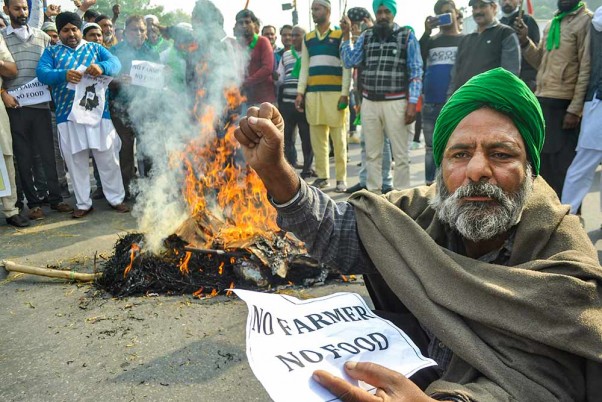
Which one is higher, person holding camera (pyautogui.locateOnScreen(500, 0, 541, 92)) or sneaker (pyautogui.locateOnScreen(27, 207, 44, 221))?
person holding camera (pyautogui.locateOnScreen(500, 0, 541, 92))

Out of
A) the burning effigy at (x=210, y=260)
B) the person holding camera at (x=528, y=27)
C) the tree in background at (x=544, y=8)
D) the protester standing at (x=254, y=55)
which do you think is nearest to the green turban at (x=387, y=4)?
the person holding camera at (x=528, y=27)

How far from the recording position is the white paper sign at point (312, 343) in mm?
1441

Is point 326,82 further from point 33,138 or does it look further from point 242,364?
point 242,364

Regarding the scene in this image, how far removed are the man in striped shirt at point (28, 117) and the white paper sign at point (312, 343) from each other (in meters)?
5.83

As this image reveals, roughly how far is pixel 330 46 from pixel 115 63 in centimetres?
319

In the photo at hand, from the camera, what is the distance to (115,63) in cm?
653

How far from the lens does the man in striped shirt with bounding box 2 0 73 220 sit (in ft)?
20.5

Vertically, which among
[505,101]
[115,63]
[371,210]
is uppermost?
[115,63]

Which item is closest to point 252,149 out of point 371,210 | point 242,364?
point 371,210

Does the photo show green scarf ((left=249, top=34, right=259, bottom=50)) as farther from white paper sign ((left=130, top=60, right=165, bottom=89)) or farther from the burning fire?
white paper sign ((left=130, top=60, right=165, bottom=89))

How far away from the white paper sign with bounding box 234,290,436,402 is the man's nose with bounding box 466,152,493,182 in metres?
0.65

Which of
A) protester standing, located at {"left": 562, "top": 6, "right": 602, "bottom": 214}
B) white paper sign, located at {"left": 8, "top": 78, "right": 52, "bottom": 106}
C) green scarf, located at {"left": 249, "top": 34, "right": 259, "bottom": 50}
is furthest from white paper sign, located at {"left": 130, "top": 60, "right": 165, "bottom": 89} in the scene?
protester standing, located at {"left": 562, "top": 6, "right": 602, "bottom": 214}

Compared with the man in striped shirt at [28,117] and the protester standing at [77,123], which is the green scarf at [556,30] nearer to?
the protester standing at [77,123]

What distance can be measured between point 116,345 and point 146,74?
15.2ft
